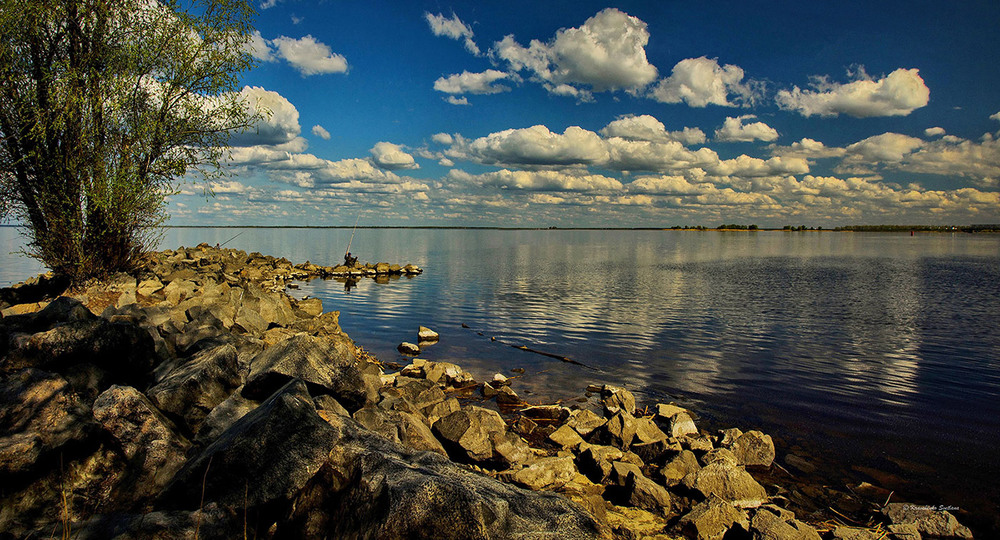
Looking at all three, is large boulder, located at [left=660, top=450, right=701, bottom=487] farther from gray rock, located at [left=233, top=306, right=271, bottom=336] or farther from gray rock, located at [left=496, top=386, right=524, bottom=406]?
gray rock, located at [left=233, top=306, right=271, bottom=336]

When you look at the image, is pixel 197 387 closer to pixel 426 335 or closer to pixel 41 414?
pixel 41 414

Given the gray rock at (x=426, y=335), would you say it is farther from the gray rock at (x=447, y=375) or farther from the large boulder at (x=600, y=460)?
the large boulder at (x=600, y=460)

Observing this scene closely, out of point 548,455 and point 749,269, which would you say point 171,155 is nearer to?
point 548,455

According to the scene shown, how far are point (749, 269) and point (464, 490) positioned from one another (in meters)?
63.4

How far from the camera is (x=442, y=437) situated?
9578 mm

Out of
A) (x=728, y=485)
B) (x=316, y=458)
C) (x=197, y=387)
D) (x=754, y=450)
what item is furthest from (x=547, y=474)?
(x=197, y=387)

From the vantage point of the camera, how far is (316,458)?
520cm

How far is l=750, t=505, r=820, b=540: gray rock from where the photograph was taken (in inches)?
268

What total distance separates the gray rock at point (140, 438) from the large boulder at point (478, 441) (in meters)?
4.55

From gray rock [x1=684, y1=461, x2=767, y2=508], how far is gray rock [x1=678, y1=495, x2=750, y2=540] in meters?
0.69

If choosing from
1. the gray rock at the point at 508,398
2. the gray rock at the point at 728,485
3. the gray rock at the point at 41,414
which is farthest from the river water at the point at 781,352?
the gray rock at the point at 41,414

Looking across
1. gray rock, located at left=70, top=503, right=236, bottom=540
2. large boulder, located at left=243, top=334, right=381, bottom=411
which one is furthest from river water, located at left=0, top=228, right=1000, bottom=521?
gray rock, located at left=70, top=503, right=236, bottom=540

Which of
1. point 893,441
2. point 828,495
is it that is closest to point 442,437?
point 828,495

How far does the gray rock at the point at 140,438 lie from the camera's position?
19.3ft
